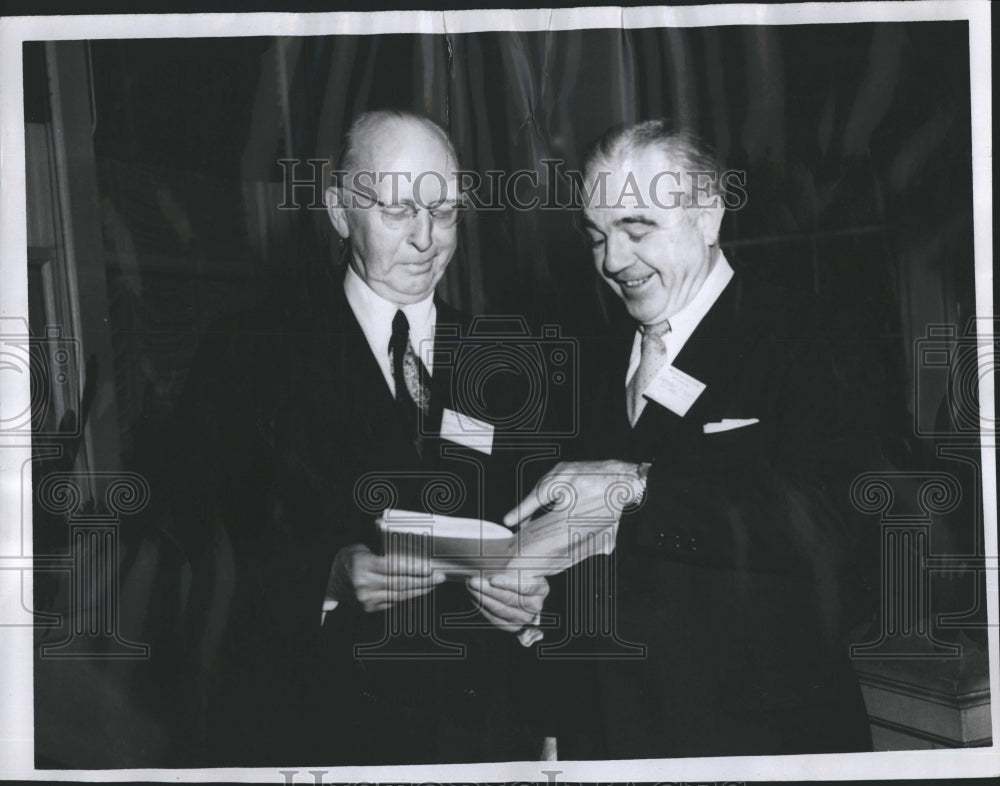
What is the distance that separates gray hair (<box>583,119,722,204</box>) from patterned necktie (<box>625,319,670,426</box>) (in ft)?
0.91

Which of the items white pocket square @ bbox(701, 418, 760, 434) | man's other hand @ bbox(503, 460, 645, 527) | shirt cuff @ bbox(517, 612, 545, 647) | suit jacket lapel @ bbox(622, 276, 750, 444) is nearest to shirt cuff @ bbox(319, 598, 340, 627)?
shirt cuff @ bbox(517, 612, 545, 647)

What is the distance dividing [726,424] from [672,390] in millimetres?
133

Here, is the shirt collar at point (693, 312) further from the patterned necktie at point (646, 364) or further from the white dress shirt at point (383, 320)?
the white dress shirt at point (383, 320)

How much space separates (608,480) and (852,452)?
52 centimetres

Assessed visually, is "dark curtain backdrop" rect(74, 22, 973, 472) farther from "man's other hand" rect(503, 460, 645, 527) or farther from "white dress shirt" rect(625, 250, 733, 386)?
"man's other hand" rect(503, 460, 645, 527)

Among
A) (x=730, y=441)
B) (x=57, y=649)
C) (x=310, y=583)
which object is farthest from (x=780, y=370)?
(x=57, y=649)

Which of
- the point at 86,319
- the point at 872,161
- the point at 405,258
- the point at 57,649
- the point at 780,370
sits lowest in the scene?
the point at 57,649

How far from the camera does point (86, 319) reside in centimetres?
191

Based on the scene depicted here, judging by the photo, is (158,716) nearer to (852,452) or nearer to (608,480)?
(608,480)

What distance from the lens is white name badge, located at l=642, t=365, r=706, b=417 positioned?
1890 mm

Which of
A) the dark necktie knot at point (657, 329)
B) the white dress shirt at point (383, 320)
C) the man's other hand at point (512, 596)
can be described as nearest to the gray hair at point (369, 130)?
the white dress shirt at point (383, 320)

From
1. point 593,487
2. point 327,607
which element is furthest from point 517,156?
point 327,607

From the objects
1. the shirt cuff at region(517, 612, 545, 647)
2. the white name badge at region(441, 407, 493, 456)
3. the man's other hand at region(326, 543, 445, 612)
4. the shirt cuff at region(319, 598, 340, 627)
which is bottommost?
A: the shirt cuff at region(517, 612, 545, 647)

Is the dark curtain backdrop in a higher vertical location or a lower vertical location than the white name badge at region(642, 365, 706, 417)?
higher
